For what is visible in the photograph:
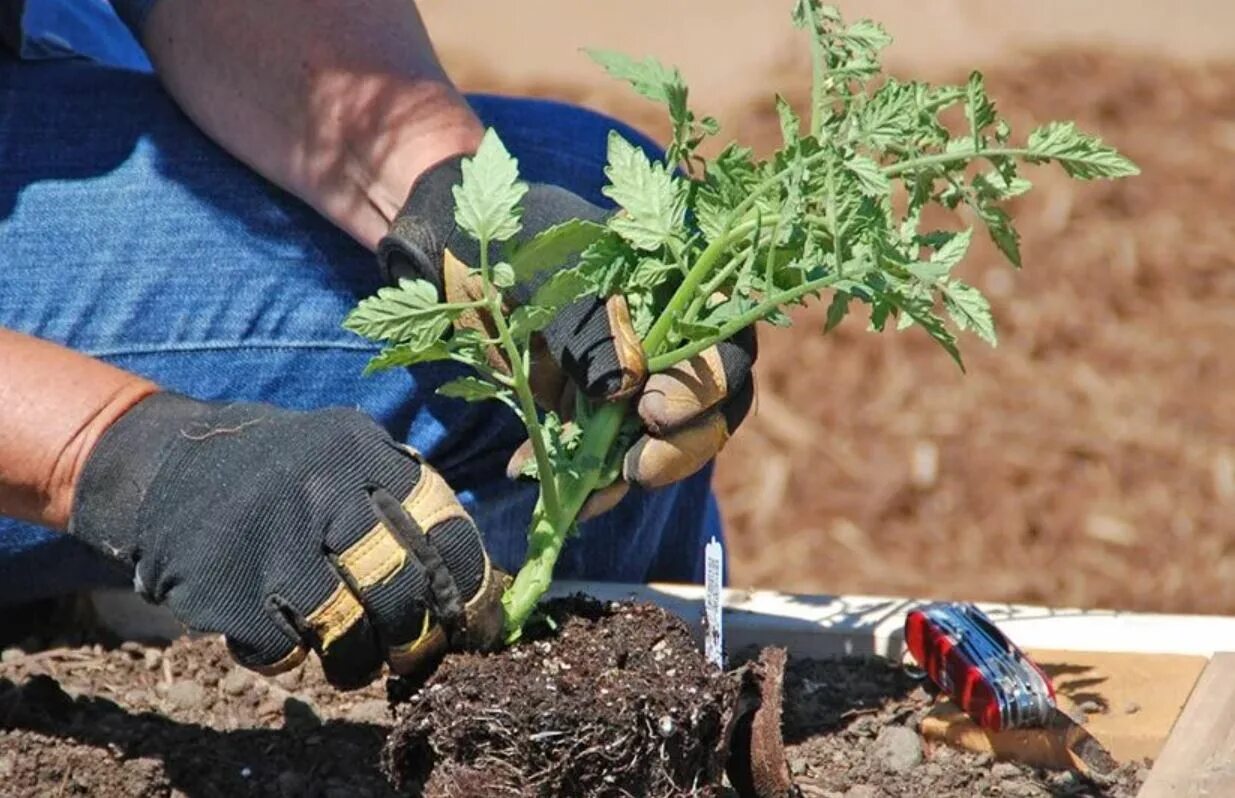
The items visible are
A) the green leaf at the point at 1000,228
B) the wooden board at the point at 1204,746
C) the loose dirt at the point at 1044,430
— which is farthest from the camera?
the loose dirt at the point at 1044,430

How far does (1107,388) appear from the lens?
11.9 feet

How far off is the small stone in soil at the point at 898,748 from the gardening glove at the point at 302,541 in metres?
0.50

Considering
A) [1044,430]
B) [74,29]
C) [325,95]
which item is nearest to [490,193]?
[325,95]

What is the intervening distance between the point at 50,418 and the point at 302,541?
0.93 ft

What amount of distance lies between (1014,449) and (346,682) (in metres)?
2.20

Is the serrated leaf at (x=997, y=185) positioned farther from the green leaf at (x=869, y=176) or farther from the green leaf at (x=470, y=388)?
the green leaf at (x=470, y=388)

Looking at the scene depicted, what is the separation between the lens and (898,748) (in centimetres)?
186

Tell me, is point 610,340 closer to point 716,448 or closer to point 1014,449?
point 716,448

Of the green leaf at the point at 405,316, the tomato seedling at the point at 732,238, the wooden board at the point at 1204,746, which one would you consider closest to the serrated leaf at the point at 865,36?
the tomato seedling at the point at 732,238

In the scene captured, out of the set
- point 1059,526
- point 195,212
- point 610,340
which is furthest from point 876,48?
point 1059,526

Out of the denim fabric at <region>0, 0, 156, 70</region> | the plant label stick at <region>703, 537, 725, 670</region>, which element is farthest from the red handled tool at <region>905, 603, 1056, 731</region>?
the denim fabric at <region>0, 0, 156, 70</region>

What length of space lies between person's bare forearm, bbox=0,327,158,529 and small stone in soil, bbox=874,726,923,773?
82 cm

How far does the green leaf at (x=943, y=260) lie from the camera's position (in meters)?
1.43

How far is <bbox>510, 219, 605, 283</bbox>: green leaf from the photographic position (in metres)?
1.48
